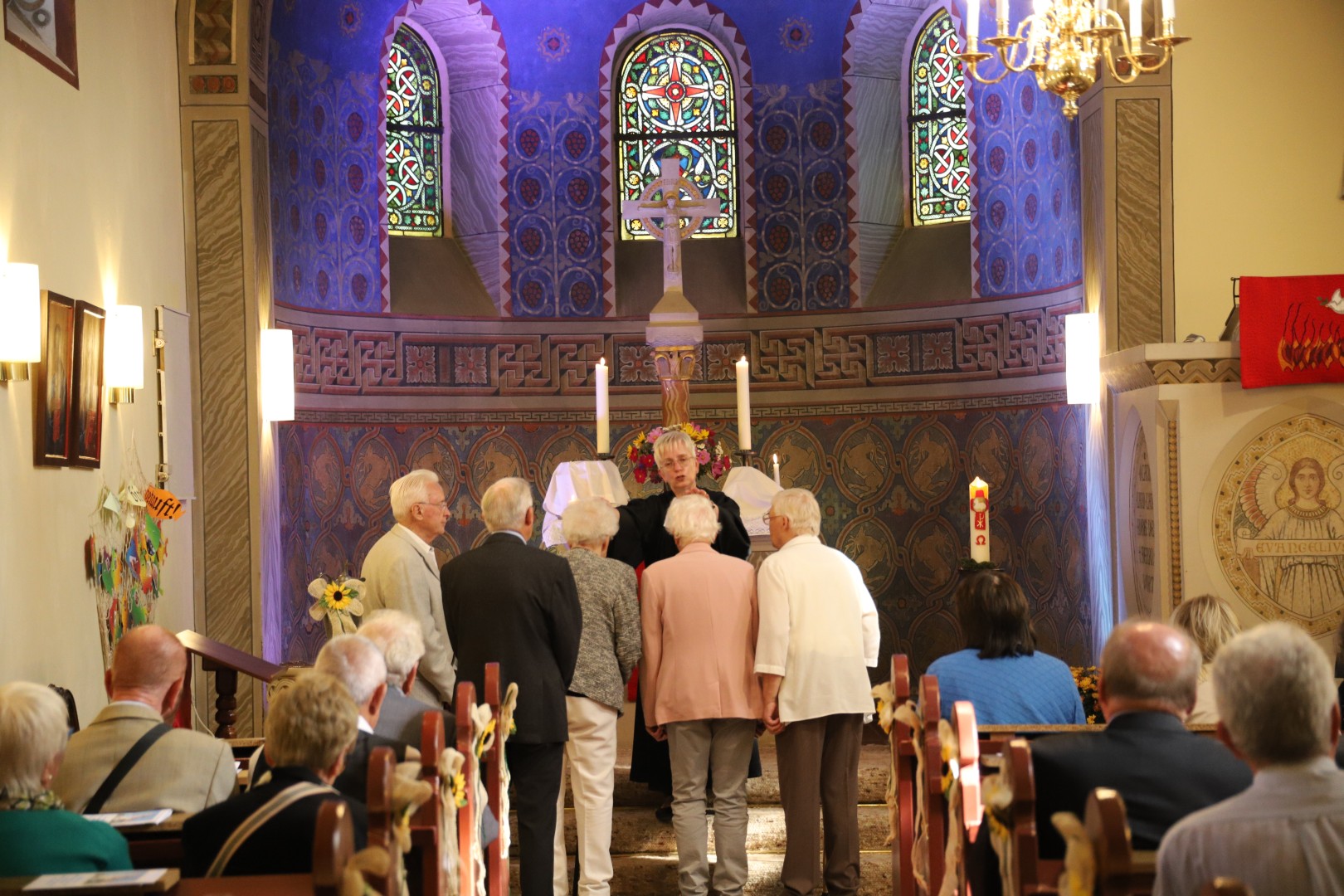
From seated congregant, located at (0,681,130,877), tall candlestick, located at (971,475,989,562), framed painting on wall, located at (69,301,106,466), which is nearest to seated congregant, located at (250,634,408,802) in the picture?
seated congregant, located at (0,681,130,877)

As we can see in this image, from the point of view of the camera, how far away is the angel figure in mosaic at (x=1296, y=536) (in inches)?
248

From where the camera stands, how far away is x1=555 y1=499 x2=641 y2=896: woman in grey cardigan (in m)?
4.95

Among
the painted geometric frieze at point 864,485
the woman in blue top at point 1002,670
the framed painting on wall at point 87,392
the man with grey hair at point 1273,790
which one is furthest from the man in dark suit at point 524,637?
the painted geometric frieze at point 864,485

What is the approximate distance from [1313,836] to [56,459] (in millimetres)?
4359

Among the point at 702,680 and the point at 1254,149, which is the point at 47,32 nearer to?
the point at 702,680

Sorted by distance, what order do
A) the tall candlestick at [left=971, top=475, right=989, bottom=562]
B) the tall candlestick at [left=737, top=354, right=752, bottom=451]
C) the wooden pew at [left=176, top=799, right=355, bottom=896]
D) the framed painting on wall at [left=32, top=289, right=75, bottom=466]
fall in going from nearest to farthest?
the wooden pew at [left=176, top=799, right=355, bottom=896], the framed painting on wall at [left=32, top=289, right=75, bottom=466], the tall candlestick at [left=971, top=475, right=989, bottom=562], the tall candlestick at [left=737, top=354, right=752, bottom=451]

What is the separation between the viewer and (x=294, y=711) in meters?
2.80

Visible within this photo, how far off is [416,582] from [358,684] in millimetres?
1679

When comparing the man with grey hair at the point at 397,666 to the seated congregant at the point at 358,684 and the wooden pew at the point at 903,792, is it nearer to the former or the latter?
the seated congregant at the point at 358,684

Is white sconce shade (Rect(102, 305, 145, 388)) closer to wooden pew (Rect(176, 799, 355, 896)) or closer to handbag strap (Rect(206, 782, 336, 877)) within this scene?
handbag strap (Rect(206, 782, 336, 877))

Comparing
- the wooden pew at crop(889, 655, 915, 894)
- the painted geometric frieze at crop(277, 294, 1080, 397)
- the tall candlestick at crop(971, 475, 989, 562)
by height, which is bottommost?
the wooden pew at crop(889, 655, 915, 894)

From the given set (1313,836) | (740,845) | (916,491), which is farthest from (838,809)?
(916,491)

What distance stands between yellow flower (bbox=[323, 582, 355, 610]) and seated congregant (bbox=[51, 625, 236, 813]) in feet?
6.80

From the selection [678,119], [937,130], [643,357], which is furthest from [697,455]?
[678,119]
